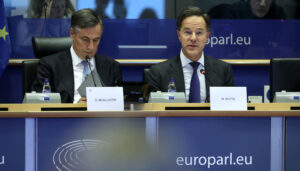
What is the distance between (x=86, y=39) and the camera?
3.38m

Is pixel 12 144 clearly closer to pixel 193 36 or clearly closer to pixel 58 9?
pixel 193 36

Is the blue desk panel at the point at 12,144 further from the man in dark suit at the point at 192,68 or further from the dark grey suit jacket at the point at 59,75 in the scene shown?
the man in dark suit at the point at 192,68

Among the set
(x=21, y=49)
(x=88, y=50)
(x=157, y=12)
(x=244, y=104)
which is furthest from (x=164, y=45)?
(x=244, y=104)

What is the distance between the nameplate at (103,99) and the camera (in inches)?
97.3

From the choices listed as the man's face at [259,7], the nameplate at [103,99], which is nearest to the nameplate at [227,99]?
the nameplate at [103,99]

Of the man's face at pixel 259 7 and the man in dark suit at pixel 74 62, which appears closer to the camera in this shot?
the man in dark suit at pixel 74 62

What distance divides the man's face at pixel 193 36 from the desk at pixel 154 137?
3.17ft

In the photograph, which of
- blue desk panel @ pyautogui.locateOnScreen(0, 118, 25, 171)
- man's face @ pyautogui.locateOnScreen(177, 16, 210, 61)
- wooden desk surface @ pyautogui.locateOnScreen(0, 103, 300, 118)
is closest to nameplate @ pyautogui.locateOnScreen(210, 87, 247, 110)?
wooden desk surface @ pyautogui.locateOnScreen(0, 103, 300, 118)

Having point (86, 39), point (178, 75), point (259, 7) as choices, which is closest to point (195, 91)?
point (178, 75)

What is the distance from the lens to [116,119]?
2.44m

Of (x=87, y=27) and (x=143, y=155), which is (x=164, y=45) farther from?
(x=143, y=155)

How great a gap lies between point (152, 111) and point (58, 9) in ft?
10.1

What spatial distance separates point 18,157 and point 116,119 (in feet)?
1.66

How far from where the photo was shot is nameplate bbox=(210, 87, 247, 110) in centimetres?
252
